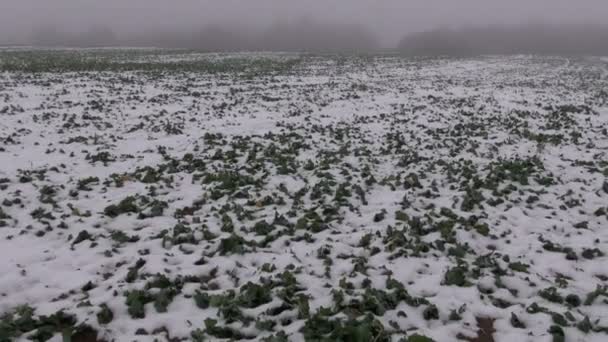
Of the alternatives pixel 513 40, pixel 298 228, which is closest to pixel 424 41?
pixel 513 40

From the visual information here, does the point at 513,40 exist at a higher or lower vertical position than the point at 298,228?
higher

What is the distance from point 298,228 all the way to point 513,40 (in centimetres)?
10652

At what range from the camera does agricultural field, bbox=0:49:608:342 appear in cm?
566

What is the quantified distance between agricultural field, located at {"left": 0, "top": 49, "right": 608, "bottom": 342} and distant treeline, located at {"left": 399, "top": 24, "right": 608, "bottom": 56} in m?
74.4

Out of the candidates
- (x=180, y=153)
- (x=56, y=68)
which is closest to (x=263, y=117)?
(x=180, y=153)

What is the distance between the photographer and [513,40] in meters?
98.1

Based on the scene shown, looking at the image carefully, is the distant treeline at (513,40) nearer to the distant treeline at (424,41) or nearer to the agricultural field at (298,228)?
the distant treeline at (424,41)

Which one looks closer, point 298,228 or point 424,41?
point 298,228

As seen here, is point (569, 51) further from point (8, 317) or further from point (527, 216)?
point (8, 317)

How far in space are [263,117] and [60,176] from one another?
30.7ft

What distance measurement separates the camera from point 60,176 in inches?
427

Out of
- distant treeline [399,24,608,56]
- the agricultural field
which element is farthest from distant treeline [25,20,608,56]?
the agricultural field

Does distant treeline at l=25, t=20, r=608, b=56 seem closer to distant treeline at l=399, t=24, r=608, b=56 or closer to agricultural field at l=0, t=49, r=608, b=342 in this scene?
distant treeline at l=399, t=24, r=608, b=56

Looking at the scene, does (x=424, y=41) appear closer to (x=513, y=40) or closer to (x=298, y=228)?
(x=513, y=40)
